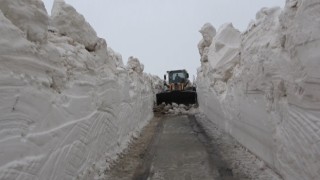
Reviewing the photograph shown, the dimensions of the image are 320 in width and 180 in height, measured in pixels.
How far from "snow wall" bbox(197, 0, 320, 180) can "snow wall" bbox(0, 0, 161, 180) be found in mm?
2279

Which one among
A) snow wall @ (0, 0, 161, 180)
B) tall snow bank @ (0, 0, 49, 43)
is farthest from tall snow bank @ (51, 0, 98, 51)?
tall snow bank @ (0, 0, 49, 43)

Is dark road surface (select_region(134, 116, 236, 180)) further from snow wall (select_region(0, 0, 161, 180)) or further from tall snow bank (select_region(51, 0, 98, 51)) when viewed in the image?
tall snow bank (select_region(51, 0, 98, 51))

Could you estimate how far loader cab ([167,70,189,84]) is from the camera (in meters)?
24.5

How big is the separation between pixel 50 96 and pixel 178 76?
21452 millimetres

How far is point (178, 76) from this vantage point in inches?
975

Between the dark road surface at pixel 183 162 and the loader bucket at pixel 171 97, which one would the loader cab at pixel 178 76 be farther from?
the dark road surface at pixel 183 162

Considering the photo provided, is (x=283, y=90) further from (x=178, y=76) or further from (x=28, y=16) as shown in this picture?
(x=178, y=76)

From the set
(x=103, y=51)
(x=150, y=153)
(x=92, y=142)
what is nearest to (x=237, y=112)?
(x=150, y=153)

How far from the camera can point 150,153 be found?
679 centimetres

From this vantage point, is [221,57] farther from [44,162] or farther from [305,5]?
[44,162]

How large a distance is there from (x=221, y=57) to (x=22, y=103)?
8476 millimetres

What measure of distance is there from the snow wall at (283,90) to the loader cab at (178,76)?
17.1 m

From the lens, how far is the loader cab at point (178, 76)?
2455cm

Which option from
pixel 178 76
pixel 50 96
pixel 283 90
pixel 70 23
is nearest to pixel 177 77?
pixel 178 76
